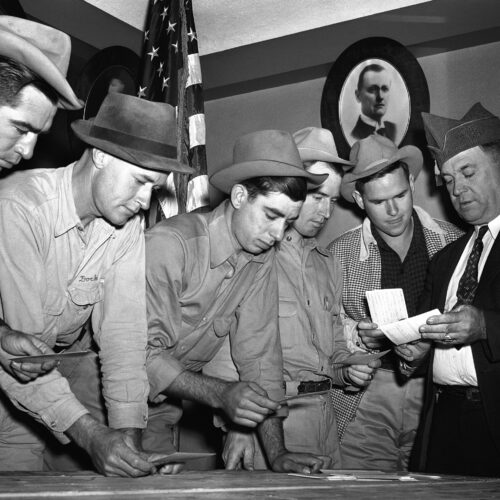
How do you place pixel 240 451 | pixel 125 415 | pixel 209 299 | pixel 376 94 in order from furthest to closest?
pixel 376 94, pixel 209 299, pixel 240 451, pixel 125 415

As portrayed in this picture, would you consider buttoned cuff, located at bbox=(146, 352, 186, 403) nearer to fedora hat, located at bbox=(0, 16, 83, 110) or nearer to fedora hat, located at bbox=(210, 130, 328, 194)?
fedora hat, located at bbox=(210, 130, 328, 194)

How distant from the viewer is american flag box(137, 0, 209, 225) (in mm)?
3977

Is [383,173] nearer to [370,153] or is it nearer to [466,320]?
[370,153]

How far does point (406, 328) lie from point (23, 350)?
157 cm

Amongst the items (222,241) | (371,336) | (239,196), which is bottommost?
(371,336)

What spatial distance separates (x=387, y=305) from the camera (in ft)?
10.0

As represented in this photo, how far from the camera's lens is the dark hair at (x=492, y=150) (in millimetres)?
3329

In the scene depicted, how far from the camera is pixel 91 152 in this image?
254cm

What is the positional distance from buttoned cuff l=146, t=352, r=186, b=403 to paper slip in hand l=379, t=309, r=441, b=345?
90cm

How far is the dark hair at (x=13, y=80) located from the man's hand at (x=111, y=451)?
1073mm

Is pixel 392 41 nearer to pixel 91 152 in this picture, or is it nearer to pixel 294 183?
pixel 294 183

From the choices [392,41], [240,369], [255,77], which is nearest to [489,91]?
[392,41]

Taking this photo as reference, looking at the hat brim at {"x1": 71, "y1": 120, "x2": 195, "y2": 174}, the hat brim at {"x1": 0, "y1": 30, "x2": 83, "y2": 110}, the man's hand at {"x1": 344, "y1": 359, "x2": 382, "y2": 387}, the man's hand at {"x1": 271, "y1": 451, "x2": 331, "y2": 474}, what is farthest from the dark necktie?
the hat brim at {"x1": 0, "y1": 30, "x2": 83, "y2": 110}

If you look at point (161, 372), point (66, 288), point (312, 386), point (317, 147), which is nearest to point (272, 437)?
point (161, 372)
